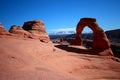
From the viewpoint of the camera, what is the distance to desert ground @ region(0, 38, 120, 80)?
6016 mm

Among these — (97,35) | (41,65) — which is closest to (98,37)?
(97,35)

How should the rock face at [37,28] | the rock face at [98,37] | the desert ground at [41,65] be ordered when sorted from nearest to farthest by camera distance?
the desert ground at [41,65]
the rock face at [37,28]
the rock face at [98,37]

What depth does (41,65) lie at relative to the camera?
303 inches

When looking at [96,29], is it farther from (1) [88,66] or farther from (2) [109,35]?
(2) [109,35]

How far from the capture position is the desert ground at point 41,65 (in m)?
6.02

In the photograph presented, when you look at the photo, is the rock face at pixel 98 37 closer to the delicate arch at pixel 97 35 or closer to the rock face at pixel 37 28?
the delicate arch at pixel 97 35

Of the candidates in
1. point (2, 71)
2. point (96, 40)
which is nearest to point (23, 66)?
point (2, 71)

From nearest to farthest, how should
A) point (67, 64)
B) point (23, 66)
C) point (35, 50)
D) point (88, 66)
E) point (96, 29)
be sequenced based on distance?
point (23, 66) < point (35, 50) < point (67, 64) < point (88, 66) < point (96, 29)

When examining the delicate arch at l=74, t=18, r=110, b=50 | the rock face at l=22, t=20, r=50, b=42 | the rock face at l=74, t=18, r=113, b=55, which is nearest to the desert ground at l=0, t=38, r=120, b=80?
the rock face at l=22, t=20, r=50, b=42

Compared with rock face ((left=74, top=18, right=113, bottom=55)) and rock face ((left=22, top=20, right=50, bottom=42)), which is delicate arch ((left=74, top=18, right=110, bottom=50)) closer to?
rock face ((left=74, top=18, right=113, bottom=55))

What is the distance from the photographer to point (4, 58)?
6871 millimetres

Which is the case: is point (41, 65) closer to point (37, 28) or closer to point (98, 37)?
point (37, 28)

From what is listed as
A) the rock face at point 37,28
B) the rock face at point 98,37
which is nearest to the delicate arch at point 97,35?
the rock face at point 98,37

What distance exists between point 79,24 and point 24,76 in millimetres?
21867
